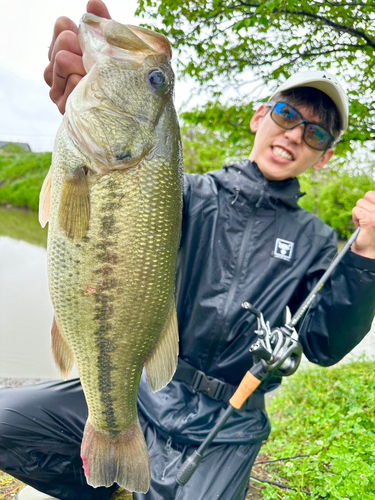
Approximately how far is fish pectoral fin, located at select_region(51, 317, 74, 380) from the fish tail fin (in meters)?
0.28

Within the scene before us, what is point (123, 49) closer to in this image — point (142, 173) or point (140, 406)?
point (142, 173)

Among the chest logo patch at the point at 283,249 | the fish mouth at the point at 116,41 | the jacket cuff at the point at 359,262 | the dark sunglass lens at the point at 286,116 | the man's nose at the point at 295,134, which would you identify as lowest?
the chest logo patch at the point at 283,249

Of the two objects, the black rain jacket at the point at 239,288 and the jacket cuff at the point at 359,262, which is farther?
the black rain jacket at the point at 239,288

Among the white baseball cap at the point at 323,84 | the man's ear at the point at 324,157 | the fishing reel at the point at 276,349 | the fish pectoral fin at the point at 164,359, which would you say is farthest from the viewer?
the man's ear at the point at 324,157

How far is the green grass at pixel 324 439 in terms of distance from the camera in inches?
111

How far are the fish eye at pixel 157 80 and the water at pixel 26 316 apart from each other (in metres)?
4.66

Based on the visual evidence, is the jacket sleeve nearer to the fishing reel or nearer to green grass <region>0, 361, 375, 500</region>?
the fishing reel

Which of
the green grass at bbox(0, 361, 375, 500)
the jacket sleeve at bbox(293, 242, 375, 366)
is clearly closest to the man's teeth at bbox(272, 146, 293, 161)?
the jacket sleeve at bbox(293, 242, 375, 366)

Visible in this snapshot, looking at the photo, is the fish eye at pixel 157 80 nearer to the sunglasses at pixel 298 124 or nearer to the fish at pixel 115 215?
the fish at pixel 115 215

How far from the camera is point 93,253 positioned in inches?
60.4

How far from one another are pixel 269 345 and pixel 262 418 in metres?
0.82

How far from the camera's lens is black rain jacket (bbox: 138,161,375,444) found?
244cm

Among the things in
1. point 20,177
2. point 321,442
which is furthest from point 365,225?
point 20,177

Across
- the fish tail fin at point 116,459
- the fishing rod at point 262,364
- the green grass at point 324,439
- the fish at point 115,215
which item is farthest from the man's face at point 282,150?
the green grass at point 324,439
